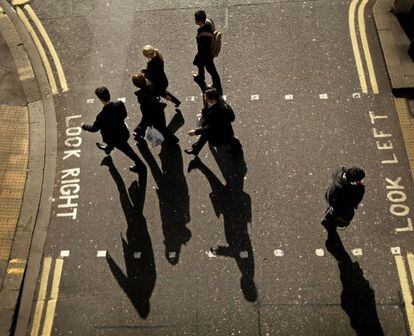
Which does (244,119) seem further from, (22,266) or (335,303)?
(22,266)

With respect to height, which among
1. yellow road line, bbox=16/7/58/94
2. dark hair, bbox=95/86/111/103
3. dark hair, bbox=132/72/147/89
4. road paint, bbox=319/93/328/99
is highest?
yellow road line, bbox=16/7/58/94

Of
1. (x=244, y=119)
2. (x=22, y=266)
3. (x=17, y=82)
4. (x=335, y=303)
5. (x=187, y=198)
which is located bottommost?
(x=335, y=303)

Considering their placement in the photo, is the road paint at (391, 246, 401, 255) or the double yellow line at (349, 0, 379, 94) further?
the double yellow line at (349, 0, 379, 94)

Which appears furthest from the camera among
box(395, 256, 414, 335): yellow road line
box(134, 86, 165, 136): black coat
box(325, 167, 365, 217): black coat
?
box(134, 86, 165, 136): black coat

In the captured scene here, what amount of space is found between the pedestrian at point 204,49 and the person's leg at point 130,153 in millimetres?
2173

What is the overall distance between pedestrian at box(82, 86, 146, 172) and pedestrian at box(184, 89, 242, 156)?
112 centimetres

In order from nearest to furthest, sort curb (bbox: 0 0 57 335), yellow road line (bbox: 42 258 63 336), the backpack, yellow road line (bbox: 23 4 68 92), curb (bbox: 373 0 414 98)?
yellow road line (bbox: 42 258 63 336), curb (bbox: 0 0 57 335), the backpack, curb (bbox: 373 0 414 98), yellow road line (bbox: 23 4 68 92)

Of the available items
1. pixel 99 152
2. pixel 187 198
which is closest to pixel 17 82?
pixel 99 152

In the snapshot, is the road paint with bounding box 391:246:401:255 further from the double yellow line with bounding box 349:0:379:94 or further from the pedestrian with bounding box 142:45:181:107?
the pedestrian with bounding box 142:45:181:107

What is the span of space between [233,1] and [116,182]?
211 inches

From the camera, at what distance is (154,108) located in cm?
695

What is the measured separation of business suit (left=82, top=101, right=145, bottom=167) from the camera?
656 centimetres

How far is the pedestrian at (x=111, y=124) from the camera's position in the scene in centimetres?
648

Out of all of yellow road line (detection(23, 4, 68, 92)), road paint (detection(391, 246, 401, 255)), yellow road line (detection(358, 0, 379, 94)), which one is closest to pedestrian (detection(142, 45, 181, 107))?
yellow road line (detection(23, 4, 68, 92))
